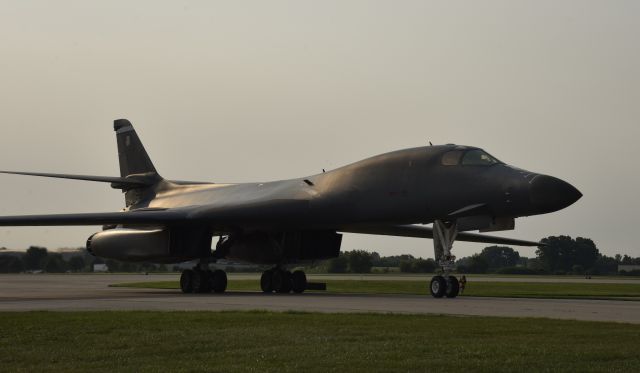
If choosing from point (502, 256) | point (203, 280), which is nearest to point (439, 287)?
point (203, 280)

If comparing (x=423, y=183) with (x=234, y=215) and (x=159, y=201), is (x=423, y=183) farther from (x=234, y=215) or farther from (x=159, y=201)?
(x=159, y=201)

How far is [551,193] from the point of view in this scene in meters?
20.7

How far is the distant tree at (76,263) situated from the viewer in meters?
69.8

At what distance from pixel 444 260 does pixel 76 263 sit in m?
53.9

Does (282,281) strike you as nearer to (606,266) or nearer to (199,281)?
(199,281)

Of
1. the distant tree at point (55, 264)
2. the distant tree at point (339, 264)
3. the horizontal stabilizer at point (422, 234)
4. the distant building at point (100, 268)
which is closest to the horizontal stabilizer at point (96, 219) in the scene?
the horizontal stabilizer at point (422, 234)

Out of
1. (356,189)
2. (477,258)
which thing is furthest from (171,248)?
(477,258)

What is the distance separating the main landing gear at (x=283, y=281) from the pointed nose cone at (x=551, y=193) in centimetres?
905

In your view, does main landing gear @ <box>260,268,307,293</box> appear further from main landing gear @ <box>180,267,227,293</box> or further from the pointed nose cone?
the pointed nose cone

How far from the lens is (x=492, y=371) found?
8852 millimetres

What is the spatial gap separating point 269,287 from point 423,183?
750 centimetres

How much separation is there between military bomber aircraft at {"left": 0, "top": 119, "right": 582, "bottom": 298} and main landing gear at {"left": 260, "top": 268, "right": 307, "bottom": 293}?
28 mm

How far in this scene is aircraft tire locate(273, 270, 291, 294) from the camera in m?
28.2

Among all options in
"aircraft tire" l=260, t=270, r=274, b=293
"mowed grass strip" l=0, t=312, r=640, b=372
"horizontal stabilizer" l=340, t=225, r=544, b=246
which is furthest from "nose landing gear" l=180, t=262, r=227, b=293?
"mowed grass strip" l=0, t=312, r=640, b=372
